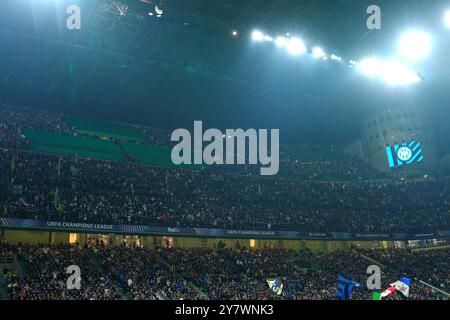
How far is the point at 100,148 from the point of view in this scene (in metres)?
48.2

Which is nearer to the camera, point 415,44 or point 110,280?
point 110,280

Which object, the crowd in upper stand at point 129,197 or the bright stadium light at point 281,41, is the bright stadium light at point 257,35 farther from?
the crowd in upper stand at point 129,197

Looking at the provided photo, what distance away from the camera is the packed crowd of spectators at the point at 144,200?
33438 mm

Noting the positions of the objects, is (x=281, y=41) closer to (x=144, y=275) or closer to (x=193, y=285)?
(x=193, y=285)

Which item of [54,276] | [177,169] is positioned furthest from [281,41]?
[54,276]

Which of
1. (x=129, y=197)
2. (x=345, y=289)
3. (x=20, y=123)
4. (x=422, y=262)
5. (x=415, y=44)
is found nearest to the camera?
(x=345, y=289)

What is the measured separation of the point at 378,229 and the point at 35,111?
139 ft

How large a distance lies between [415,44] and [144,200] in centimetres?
2878

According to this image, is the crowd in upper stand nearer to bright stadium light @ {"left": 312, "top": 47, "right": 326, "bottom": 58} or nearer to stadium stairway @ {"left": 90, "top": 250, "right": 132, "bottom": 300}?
stadium stairway @ {"left": 90, "top": 250, "right": 132, "bottom": 300}

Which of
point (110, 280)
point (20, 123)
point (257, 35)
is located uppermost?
point (257, 35)

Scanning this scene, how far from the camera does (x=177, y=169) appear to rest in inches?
1911

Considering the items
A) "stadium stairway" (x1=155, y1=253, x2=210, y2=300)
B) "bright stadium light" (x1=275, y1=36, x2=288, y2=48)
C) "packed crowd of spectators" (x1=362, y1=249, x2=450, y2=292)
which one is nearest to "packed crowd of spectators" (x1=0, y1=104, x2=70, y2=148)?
"stadium stairway" (x1=155, y1=253, x2=210, y2=300)

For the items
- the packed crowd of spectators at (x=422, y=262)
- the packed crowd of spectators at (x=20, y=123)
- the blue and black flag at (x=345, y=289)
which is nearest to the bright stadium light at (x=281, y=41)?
the blue and black flag at (x=345, y=289)

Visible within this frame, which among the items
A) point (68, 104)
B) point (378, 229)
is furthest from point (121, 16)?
point (378, 229)
